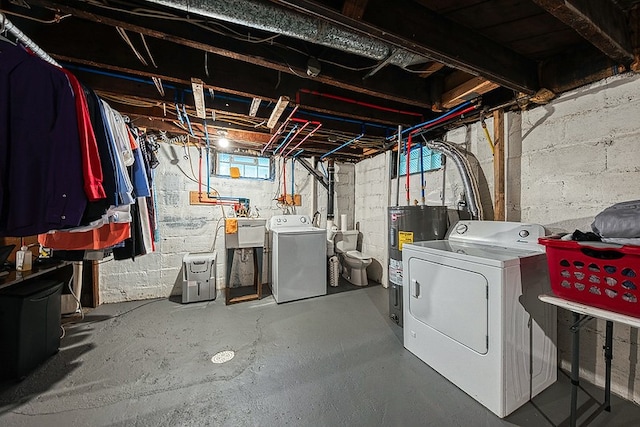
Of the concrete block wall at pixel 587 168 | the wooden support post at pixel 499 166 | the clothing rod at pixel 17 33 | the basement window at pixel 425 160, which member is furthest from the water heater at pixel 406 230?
the clothing rod at pixel 17 33

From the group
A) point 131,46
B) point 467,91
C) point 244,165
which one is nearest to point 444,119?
point 467,91

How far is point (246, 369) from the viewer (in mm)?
1741

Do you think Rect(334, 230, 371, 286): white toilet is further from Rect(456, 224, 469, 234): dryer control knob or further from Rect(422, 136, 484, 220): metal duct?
Rect(422, 136, 484, 220): metal duct

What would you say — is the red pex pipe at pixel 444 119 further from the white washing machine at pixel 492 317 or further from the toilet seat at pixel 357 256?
the toilet seat at pixel 357 256

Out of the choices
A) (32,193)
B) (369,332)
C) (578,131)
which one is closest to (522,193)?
(578,131)

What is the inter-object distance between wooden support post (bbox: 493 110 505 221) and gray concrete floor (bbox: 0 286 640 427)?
4.17ft

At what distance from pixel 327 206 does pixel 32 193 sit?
3.39m

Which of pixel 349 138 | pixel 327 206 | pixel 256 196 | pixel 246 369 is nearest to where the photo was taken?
pixel 246 369

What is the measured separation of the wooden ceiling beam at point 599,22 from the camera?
998 millimetres

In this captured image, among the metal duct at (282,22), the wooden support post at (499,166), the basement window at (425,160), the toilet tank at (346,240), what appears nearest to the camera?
the metal duct at (282,22)

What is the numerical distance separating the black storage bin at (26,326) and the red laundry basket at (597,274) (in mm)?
3297

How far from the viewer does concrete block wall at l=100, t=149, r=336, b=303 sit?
3006 mm

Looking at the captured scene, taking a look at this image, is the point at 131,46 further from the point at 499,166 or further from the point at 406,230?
the point at 499,166

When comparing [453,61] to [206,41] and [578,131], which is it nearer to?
[578,131]
